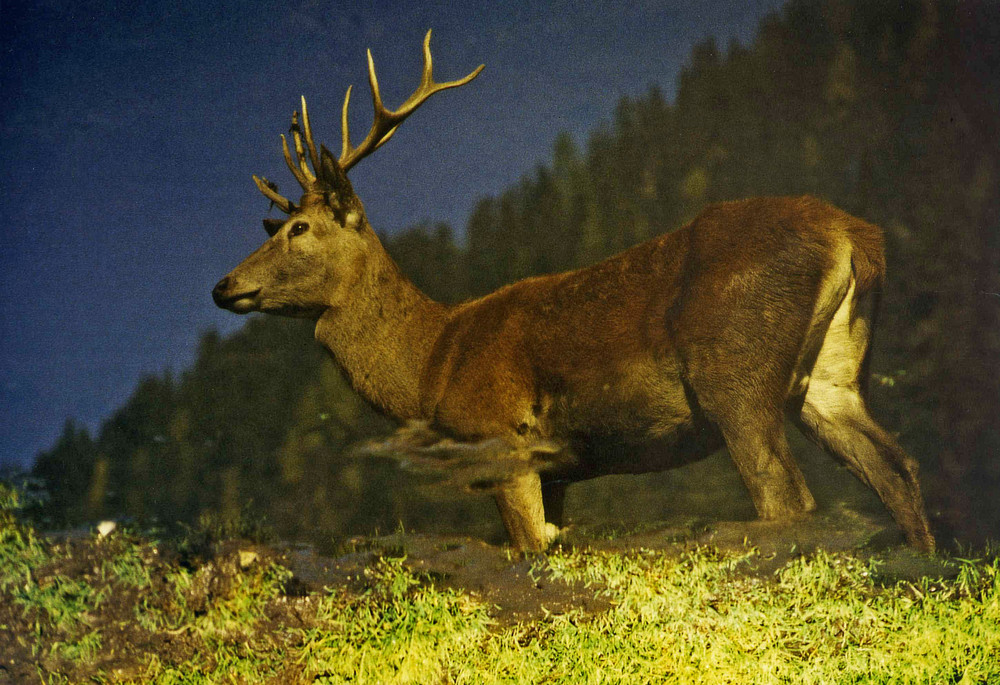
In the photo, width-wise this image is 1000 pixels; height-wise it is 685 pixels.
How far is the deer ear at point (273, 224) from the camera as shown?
3340 millimetres

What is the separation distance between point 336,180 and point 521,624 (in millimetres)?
1721

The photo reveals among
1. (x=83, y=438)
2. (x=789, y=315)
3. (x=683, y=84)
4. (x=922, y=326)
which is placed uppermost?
(x=683, y=84)

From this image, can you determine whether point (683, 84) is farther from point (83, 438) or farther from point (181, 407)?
point (83, 438)

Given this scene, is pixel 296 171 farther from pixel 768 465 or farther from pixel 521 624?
pixel 768 465

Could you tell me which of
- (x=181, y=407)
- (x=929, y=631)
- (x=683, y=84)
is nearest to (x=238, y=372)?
(x=181, y=407)

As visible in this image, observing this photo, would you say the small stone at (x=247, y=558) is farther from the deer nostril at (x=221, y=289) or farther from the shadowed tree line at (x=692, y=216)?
the deer nostril at (x=221, y=289)

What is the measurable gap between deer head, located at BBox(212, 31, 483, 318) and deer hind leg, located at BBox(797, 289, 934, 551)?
169 centimetres

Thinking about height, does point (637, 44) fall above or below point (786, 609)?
above

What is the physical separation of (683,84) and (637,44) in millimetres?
259

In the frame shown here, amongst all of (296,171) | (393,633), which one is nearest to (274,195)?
(296,171)

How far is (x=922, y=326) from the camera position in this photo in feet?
11.2

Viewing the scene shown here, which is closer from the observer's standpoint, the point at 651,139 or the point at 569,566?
the point at 569,566

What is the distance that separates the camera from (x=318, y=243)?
10.8 feet

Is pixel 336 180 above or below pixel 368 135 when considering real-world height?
below
